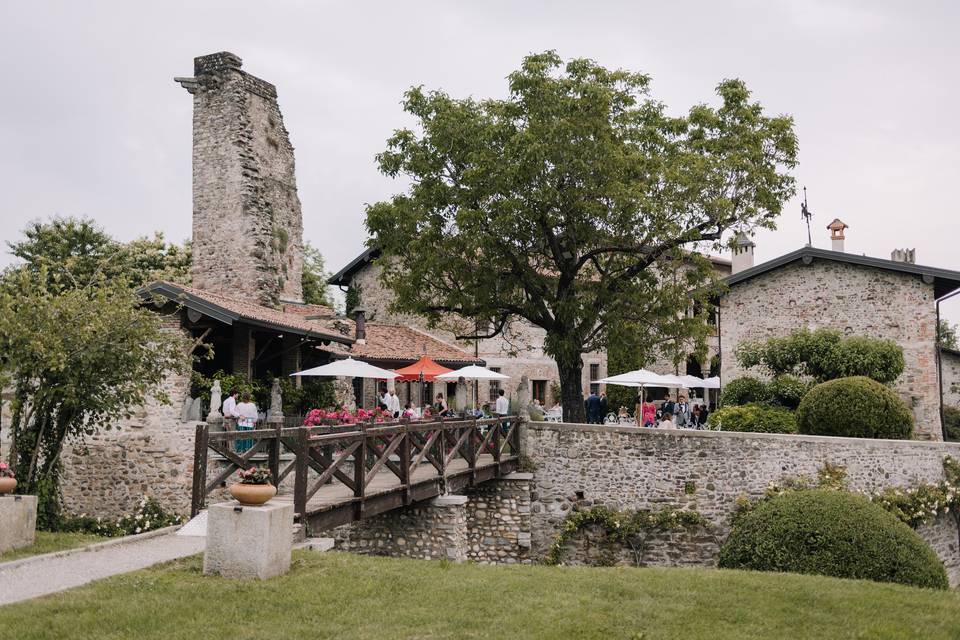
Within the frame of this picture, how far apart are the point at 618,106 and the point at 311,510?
12.7m

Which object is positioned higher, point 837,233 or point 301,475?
point 837,233

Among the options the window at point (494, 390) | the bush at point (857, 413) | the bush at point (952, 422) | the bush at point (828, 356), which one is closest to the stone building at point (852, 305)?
the bush at point (828, 356)

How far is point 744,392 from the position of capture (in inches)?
891

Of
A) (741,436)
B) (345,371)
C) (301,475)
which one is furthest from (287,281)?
(301,475)

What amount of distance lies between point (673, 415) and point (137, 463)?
15528mm

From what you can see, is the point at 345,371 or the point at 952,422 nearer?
the point at 345,371

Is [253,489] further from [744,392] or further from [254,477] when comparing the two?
[744,392]

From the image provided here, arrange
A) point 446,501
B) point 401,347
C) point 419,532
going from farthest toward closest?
point 401,347 → point 419,532 → point 446,501

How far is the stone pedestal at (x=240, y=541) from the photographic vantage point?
7.32 m

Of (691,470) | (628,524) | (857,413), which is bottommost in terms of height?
(628,524)

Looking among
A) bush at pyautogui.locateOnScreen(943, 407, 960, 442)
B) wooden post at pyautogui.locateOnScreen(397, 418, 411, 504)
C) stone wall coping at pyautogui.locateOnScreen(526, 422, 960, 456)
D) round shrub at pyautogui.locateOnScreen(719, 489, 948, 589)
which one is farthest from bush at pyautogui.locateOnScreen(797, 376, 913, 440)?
wooden post at pyautogui.locateOnScreen(397, 418, 411, 504)

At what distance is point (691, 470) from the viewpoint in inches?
702

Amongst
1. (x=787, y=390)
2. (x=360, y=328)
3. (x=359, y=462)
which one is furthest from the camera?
(x=360, y=328)

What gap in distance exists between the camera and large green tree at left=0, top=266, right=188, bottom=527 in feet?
39.3
